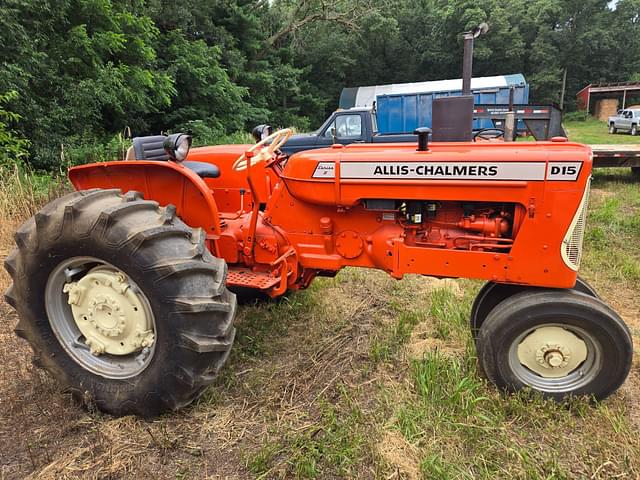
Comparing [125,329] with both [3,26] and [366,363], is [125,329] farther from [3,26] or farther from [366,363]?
[3,26]

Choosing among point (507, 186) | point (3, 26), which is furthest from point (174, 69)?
point (507, 186)

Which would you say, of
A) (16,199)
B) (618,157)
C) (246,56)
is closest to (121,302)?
(16,199)

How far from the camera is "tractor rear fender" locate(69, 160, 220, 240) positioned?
2678 millimetres

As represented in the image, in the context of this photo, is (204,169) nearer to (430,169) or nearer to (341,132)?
(430,169)

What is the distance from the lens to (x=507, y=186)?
218cm

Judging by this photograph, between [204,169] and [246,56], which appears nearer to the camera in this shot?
[204,169]

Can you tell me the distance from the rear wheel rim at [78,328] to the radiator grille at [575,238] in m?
1.99


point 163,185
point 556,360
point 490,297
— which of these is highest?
point 163,185

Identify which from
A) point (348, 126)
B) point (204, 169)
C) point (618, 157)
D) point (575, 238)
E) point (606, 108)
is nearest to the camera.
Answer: point (575, 238)

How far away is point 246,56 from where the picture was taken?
1980 centimetres

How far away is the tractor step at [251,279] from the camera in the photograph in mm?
2617

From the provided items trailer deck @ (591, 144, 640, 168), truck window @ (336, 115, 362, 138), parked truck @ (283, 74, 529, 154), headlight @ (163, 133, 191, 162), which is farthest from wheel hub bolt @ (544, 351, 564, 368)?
truck window @ (336, 115, 362, 138)

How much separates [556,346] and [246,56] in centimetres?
1994

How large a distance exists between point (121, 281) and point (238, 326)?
1102 mm
